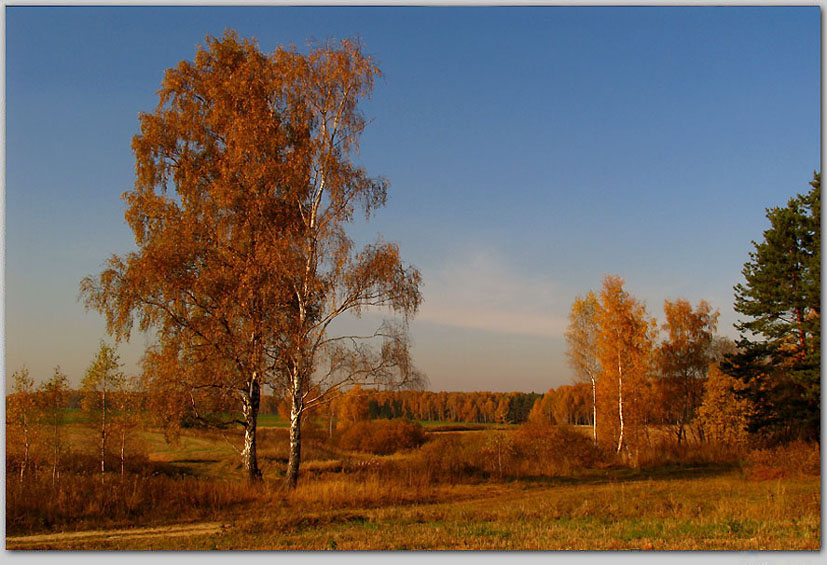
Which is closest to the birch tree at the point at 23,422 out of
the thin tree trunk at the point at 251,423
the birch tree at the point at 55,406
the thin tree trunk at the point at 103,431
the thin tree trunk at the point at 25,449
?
the thin tree trunk at the point at 25,449

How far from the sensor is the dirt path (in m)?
7.08

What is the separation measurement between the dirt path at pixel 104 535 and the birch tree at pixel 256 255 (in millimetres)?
2831

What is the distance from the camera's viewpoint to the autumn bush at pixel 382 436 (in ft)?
50.2

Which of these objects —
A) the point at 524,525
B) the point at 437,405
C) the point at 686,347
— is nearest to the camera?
the point at 524,525

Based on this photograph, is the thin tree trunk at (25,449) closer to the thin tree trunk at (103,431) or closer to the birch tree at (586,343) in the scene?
the thin tree trunk at (103,431)

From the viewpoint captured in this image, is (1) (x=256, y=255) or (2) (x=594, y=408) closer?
(1) (x=256, y=255)

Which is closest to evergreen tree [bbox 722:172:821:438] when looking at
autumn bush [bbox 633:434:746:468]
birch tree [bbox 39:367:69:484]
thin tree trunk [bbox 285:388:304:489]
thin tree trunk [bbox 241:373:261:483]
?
autumn bush [bbox 633:434:746:468]

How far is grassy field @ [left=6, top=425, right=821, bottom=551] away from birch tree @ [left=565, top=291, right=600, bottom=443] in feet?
19.1

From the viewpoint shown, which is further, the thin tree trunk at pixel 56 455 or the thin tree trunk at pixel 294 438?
the thin tree trunk at pixel 294 438

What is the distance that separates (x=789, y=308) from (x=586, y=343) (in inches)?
353

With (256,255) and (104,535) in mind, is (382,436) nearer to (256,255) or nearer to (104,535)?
(256,255)

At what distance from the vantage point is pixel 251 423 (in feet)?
35.6

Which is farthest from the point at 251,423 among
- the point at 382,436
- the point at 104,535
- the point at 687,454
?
the point at 687,454

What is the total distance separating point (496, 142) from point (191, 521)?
6765mm
